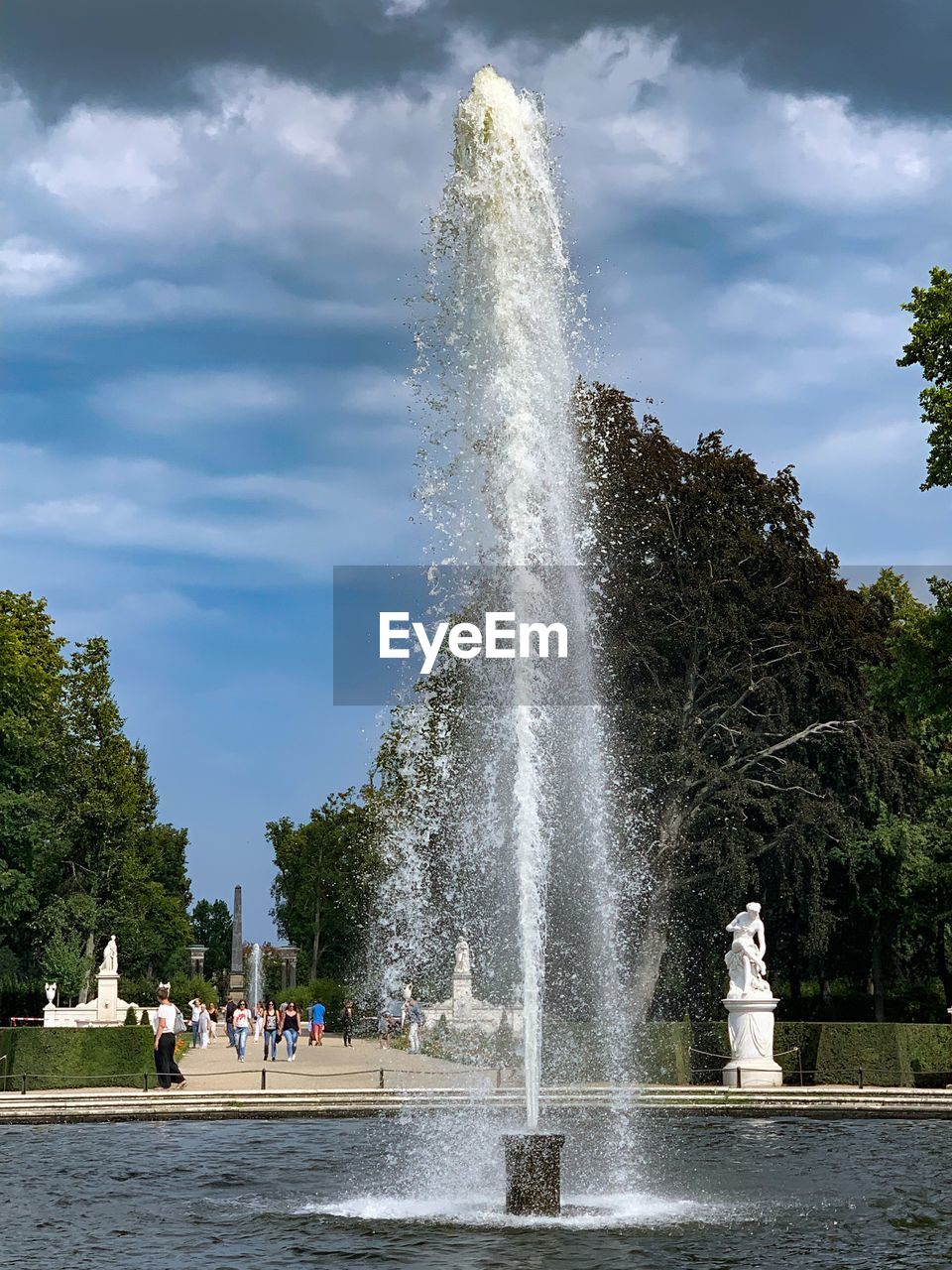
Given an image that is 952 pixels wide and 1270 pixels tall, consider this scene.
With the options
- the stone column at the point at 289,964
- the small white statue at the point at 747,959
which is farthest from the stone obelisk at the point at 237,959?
the small white statue at the point at 747,959

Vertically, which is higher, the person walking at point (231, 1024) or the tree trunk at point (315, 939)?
the tree trunk at point (315, 939)

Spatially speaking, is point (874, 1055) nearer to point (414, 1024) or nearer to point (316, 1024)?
point (414, 1024)

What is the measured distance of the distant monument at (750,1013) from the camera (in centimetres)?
2988

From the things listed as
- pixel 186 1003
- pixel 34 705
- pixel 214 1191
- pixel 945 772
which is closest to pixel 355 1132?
pixel 214 1191

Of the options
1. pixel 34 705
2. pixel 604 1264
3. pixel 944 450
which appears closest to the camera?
pixel 604 1264

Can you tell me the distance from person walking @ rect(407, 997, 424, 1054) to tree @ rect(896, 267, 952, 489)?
19042 millimetres

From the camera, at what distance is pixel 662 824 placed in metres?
38.3

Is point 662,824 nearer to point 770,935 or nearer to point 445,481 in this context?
point 770,935

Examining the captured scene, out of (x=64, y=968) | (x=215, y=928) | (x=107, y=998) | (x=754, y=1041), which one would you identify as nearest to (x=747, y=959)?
(x=754, y=1041)

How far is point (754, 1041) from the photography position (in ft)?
99.1

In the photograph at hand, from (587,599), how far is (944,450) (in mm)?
11634

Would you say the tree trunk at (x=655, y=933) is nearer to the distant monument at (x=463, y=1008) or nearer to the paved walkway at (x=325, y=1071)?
the distant monument at (x=463, y=1008)

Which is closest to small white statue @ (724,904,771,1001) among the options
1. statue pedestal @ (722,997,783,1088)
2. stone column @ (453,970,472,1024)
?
statue pedestal @ (722,997,783,1088)

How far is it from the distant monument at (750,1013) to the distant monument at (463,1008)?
1129cm
